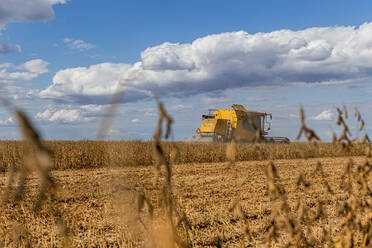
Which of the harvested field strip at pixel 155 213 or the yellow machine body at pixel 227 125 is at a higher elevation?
the yellow machine body at pixel 227 125

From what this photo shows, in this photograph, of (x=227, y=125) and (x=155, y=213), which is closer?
(x=155, y=213)

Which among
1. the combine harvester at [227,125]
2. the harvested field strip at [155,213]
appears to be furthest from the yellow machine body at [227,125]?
the harvested field strip at [155,213]

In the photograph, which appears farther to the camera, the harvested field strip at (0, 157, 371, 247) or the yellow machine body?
the yellow machine body

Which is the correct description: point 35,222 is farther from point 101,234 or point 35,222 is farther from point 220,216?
point 220,216

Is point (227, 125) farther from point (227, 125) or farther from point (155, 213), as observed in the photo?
point (155, 213)

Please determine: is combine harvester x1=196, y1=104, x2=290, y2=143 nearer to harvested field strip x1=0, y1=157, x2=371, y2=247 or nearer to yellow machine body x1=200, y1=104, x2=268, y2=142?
yellow machine body x1=200, y1=104, x2=268, y2=142

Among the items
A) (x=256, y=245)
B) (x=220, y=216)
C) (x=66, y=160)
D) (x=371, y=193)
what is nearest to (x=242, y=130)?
(x=66, y=160)

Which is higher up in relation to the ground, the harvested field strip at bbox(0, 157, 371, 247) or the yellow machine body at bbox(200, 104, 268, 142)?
the yellow machine body at bbox(200, 104, 268, 142)

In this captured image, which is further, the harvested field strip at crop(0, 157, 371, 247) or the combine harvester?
the combine harvester

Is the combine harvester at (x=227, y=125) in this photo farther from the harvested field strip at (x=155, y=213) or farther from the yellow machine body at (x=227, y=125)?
the harvested field strip at (x=155, y=213)

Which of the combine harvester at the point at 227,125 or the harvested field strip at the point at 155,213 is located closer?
the harvested field strip at the point at 155,213

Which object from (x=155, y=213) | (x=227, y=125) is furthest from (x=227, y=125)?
(x=155, y=213)

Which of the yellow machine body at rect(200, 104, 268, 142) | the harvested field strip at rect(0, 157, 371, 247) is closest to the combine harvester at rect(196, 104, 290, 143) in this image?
the yellow machine body at rect(200, 104, 268, 142)

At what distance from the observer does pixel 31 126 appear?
2.72 ft
